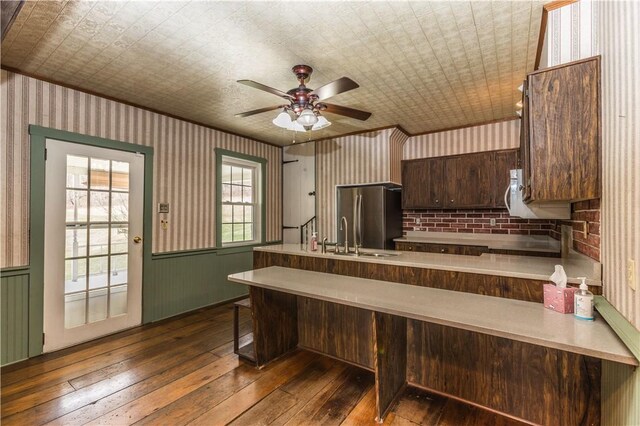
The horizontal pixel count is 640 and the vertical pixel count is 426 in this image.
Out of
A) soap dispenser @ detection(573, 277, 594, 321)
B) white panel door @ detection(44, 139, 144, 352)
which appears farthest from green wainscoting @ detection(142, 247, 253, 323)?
soap dispenser @ detection(573, 277, 594, 321)

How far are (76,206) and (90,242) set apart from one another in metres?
0.40

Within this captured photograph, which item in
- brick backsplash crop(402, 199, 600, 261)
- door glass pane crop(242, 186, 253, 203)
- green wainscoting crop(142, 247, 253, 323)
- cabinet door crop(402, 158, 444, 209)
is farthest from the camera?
door glass pane crop(242, 186, 253, 203)

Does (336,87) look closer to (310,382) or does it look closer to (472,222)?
(310,382)

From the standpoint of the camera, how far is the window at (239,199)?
467cm

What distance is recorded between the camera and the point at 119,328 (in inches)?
135

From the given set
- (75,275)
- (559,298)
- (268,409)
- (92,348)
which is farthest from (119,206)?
(559,298)

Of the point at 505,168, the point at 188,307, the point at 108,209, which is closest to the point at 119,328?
the point at 188,307

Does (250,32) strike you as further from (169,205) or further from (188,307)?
(188,307)

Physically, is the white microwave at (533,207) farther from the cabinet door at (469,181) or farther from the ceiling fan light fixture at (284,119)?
the ceiling fan light fixture at (284,119)

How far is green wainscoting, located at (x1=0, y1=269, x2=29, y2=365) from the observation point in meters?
2.68

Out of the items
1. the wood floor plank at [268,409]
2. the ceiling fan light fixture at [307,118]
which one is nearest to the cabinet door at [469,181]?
the ceiling fan light fixture at [307,118]

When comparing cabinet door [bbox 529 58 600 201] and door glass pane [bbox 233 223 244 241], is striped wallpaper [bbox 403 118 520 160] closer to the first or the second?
cabinet door [bbox 529 58 600 201]

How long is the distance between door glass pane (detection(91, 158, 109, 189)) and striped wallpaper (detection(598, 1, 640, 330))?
13.7ft

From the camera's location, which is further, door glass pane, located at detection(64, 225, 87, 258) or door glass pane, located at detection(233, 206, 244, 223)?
door glass pane, located at detection(233, 206, 244, 223)
